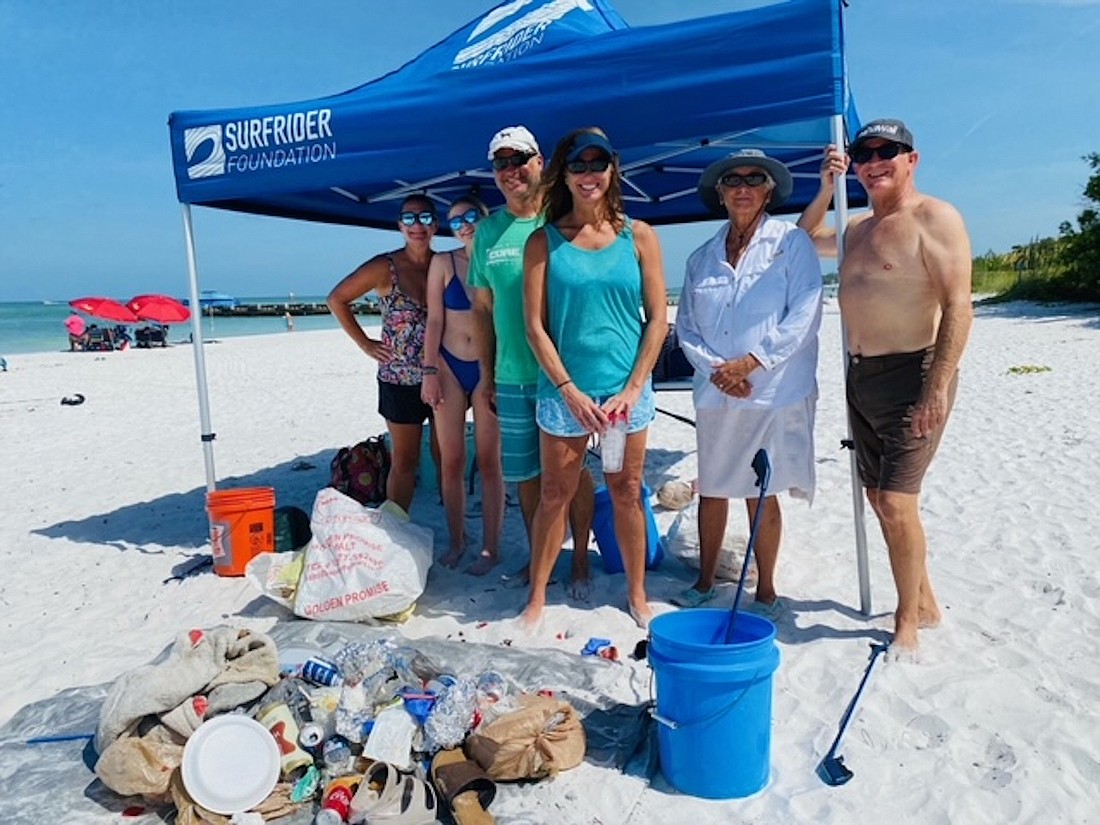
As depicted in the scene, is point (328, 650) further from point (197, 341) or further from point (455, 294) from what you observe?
point (197, 341)

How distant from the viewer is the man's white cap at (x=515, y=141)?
330cm

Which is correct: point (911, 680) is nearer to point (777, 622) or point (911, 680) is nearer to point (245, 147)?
point (777, 622)

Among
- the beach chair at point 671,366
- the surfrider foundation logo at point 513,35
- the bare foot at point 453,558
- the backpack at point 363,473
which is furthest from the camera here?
the beach chair at point 671,366

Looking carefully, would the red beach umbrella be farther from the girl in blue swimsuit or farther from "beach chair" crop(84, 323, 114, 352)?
the girl in blue swimsuit

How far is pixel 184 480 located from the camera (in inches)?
261

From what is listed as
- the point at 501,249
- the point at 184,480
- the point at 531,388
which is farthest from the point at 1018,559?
the point at 184,480

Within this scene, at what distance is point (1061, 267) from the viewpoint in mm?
22391

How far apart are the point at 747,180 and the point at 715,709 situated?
1.97 meters

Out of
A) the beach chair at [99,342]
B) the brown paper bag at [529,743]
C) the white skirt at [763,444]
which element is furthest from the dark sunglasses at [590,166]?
the beach chair at [99,342]

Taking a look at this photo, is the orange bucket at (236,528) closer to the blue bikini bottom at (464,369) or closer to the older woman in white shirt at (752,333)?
the blue bikini bottom at (464,369)

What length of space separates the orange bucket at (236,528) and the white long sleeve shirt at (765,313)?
248cm

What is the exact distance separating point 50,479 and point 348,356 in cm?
1241

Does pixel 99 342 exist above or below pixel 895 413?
below

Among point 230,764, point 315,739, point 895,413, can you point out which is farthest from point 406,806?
point 895,413
